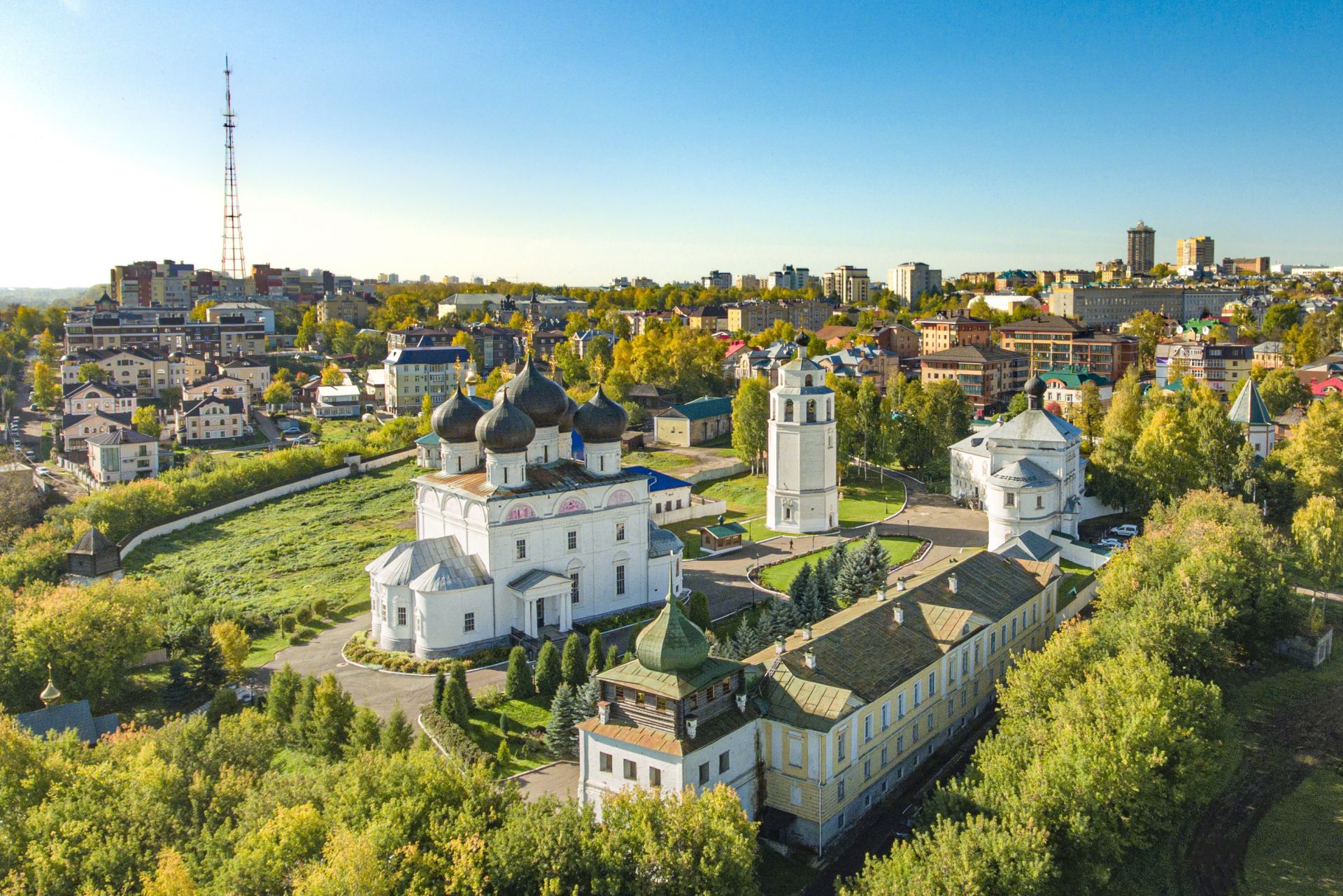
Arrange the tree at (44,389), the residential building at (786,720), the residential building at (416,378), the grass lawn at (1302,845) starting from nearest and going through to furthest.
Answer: the grass lawn at (1302,845), the residential building at (786,720), the residential building at (416,378), the tree at (44,389)

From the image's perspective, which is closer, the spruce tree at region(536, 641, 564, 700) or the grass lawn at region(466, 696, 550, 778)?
the grass lawn at region(466, 696, 550, 778)

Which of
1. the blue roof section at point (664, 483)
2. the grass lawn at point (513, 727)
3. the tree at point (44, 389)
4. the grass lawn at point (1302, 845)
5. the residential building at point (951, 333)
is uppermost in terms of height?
the residential building at point (951, 333)

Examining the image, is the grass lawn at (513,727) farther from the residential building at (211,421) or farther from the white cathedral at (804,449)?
the residential building at (211,421)

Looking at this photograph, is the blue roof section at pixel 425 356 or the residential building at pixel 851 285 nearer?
the blue roof section at pixel 425 356

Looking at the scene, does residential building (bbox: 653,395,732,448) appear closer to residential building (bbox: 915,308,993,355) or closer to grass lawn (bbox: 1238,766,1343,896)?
residential building (bbox: 915,308,993,355)

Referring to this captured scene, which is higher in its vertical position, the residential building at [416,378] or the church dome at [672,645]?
the residential building at [416,378]

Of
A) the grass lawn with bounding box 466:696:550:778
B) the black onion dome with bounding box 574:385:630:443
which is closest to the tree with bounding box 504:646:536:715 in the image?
the grass lawn with bounding box 466:696:550:778

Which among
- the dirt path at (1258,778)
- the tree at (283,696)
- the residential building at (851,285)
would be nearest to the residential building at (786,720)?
the dirt path at (1258,778)

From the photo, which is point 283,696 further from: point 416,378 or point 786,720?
point 416,378
